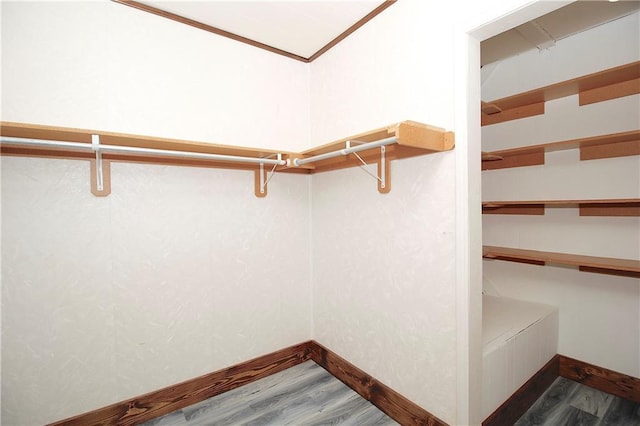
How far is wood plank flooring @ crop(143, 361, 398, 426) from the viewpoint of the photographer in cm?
157

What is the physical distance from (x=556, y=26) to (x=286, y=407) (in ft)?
9.44

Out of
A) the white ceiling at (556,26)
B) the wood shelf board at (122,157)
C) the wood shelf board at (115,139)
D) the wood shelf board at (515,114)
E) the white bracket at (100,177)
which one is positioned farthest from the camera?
the wood shelf board at (515,114)

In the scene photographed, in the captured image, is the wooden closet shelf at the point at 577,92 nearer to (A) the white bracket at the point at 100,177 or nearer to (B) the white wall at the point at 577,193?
(B) the white wall at the point at 577,193

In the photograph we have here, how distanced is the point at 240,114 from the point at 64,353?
5.20 ft

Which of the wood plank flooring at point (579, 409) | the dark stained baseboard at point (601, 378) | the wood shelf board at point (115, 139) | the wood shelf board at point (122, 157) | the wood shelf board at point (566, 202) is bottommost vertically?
the wood plank flooring at point (579, 409)

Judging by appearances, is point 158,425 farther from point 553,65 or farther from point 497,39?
point 553,65

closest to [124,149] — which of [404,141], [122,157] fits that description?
[122,157]

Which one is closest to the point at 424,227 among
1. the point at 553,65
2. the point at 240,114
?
the point at 240,114

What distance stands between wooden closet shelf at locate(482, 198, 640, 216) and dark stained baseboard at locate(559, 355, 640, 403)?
98 centimetres

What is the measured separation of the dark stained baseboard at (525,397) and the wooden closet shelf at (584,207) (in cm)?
101

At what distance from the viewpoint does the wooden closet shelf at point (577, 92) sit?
164 centimetres

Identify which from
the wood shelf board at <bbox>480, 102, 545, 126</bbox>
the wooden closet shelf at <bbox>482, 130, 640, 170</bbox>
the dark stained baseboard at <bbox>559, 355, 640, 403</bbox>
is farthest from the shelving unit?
the dark stained baseboard at <bbox>559, 355, 640, 403</bbox>

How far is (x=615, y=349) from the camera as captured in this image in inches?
70.5

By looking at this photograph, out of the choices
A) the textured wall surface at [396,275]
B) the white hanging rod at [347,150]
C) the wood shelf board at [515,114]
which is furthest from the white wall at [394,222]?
the wood shelf board at [515,114]
